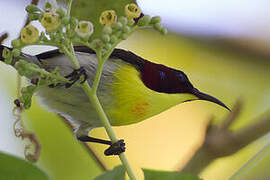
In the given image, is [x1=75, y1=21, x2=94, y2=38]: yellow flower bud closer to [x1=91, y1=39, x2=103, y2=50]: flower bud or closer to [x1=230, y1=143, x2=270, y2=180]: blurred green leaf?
[x1=91, y1=39, x2=103, y2=50]: flower bud

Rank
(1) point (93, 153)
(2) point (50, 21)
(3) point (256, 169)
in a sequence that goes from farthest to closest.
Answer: (1) point (93, 153), (3) point (256, 169), (2) point (50, 21)

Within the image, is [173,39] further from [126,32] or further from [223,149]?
[126,32]

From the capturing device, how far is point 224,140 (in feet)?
1.62

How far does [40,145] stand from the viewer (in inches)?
17.6

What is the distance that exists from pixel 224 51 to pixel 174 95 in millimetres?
342

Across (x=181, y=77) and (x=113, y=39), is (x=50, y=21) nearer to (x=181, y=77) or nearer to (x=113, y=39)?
(x=113, y=39)

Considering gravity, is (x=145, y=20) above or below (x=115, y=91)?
above

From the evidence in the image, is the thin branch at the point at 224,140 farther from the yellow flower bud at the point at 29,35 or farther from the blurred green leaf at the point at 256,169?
the yellow flower bud at the point at 29,35

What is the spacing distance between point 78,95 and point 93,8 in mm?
115

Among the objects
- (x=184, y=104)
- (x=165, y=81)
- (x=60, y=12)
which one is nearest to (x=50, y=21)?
(x=60, y=12)

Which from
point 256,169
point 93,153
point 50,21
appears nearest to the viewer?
point 50,21

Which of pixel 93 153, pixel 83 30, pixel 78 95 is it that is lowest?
pixel 93 153

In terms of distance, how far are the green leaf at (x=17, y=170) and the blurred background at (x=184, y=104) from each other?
20cm

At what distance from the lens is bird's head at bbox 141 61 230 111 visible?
15.0 inches
